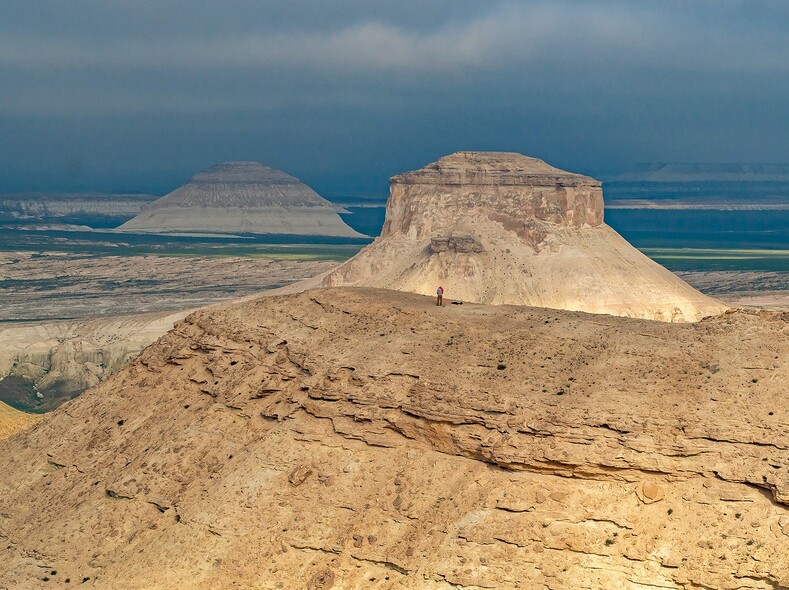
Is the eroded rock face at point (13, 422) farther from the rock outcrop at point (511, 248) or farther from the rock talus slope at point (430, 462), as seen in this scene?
the rock outcrop at point (511, 248)

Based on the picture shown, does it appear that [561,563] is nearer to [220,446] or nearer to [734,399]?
[734,399]

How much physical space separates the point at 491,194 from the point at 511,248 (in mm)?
7163

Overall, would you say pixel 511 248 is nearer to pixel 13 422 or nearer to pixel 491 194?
pixel 491 194

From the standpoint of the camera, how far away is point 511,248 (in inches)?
4013

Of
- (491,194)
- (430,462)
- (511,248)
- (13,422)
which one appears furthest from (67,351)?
(430,462)

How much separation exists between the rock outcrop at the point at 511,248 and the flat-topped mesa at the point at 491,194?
0.08m

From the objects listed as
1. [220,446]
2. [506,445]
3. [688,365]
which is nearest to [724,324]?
[688,365]

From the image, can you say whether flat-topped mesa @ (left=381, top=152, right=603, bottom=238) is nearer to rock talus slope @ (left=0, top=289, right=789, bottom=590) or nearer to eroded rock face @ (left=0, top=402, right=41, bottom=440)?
eroded rock face @ (left=0, top=402, right=41, bottom=440)

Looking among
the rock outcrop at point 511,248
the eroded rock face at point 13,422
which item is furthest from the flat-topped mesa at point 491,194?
the eroded rock face at point 13,422

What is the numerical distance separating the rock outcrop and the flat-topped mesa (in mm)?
77

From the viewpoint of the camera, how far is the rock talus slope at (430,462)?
24.4 metres

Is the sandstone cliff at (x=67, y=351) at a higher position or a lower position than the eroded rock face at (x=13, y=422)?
lower

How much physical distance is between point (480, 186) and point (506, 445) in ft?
272

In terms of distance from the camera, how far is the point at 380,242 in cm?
11225
